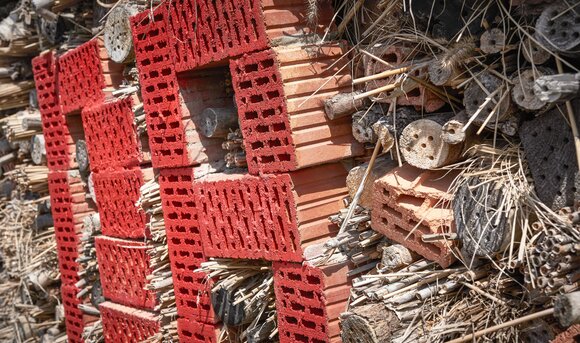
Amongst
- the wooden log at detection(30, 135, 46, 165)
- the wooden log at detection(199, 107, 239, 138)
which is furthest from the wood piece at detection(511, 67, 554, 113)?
the wooden log at detection(30, 135, 46, 165)

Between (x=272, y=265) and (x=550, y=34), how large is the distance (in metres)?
1.94

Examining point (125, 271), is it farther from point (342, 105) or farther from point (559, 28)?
point (559, 28)

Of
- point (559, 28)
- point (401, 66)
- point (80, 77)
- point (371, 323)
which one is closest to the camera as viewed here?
point (559, 28)

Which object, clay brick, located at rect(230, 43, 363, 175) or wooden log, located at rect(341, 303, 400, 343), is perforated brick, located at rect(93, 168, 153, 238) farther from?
wooden log, located at rect(341, 303, 400, 343)

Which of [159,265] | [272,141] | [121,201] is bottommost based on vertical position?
[159,265]

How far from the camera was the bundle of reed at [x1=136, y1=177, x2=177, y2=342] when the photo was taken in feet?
16.3

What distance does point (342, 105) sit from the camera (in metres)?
3.70

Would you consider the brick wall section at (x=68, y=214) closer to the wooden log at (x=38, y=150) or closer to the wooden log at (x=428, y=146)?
the wooden log at (x=38, y=150)

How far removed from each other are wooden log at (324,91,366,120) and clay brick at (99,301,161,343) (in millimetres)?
2157

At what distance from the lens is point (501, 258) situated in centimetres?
305

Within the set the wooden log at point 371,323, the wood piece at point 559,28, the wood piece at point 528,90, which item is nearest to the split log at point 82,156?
the wooden log at point 371,323

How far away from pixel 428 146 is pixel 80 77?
10.9ft

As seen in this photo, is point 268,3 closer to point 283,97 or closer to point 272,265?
point 283,97

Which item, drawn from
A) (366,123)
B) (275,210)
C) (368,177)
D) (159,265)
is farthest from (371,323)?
(159,265)
